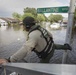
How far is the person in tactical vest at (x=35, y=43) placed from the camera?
1849 millimetres

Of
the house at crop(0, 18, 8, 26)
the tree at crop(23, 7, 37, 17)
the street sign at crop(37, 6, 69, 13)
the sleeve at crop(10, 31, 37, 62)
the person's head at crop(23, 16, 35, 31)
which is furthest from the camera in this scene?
the house at crop(0, 18, 8, 26)

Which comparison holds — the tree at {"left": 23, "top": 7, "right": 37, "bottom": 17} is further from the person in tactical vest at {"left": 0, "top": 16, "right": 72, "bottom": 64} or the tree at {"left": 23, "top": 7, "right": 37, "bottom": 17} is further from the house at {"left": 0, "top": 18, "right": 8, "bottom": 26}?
the person in tactical vest at {"left": 0, "top": 16, "right": 72, "bottom": 64}

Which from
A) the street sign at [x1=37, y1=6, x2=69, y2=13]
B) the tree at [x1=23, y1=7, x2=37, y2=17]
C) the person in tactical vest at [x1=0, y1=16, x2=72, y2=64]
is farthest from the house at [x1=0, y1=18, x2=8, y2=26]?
the person in tactical vest at [x1=0, y1=16, x2=72, y2=64]

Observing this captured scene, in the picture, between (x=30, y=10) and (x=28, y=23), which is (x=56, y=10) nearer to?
(x=28, y=23)

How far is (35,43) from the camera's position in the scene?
1.92 meters

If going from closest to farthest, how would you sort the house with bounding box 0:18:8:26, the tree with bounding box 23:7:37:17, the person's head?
the person's head, the tree with bounding box 23:7:37:17, the house with bounding box 0:18:8:26

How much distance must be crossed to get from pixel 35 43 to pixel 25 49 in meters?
0.12

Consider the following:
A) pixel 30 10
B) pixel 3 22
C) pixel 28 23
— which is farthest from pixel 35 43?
pixel 3 22

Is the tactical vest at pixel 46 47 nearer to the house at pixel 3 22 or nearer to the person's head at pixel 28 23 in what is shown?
the person's head at pixel 28 23

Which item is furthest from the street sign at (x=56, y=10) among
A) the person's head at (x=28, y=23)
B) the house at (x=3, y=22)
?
the house at (x=3, y=22)

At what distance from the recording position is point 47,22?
5.24 metres

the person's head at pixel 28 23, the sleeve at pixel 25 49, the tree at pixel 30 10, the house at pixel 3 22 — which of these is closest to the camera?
the sleeve at pixel 25 49

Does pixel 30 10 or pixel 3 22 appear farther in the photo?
pixel 3 22

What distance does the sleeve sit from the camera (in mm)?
1836
